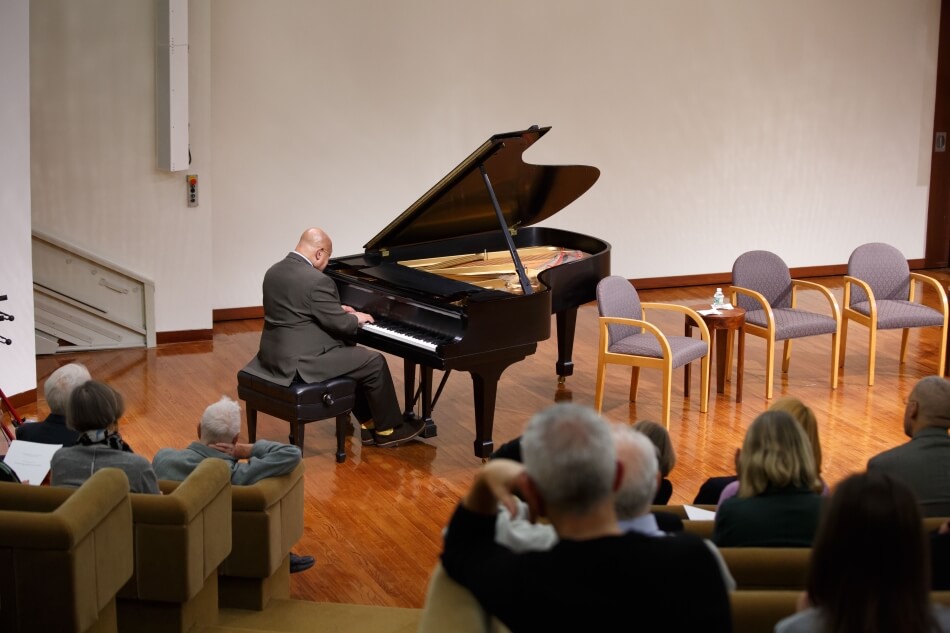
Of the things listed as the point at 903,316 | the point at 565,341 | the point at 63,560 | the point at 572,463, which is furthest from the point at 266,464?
the point at 903,316

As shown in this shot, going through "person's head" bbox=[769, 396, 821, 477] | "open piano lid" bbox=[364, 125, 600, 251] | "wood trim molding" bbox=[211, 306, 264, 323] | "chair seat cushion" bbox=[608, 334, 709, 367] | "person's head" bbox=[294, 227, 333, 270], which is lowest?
"wood trim molding" bbox=[211, 306, 264, 323]

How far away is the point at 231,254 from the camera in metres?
9.10

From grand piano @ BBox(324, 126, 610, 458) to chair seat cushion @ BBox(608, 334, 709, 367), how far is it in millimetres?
382

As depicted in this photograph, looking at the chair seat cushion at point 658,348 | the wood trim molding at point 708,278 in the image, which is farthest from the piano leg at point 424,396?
the wood trim molding at point 708,278

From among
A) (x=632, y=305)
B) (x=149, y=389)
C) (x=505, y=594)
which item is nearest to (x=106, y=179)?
(x=149, y=389)

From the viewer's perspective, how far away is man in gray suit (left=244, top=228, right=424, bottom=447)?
231 inches

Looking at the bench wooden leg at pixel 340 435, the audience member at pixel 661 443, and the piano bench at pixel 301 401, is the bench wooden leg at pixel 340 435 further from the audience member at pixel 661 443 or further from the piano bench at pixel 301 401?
the audience member at pixel 661 443

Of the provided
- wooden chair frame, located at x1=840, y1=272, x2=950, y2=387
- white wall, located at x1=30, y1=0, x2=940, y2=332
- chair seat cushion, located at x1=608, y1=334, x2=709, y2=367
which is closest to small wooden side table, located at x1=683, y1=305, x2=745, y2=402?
chair seat cushion, located at x1=608, y1=334, x2=709, y2=367

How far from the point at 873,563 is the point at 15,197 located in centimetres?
570

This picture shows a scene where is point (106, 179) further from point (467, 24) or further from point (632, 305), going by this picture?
point (632, 305)

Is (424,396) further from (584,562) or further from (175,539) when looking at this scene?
(584,562)

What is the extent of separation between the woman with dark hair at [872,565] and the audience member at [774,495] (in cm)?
95

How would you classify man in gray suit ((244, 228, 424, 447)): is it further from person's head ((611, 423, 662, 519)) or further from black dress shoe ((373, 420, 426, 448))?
person's head ((611, 423, 662, 519))

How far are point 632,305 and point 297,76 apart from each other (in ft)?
12.1
